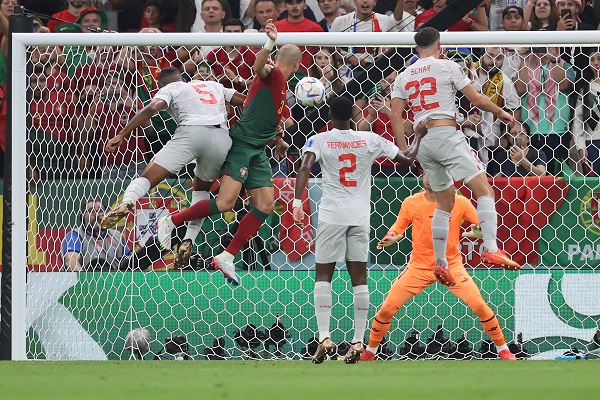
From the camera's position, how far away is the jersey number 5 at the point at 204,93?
34.3ft

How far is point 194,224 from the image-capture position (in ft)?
35.2

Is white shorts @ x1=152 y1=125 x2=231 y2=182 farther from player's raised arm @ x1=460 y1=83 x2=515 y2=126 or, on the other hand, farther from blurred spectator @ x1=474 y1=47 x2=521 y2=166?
blurred spectator @ x1=474 y1=47 x2=521 y2=166

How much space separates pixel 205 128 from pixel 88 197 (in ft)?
6.01

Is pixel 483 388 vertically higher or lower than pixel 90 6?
lower

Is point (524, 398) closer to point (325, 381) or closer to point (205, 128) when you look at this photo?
point (325, 381)

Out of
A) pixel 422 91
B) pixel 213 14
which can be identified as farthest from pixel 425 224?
pixel 213 14

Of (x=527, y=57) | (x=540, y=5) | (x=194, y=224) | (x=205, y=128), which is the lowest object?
(x=194, y=224)

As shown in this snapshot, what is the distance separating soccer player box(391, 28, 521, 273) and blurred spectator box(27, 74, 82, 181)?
→ 3929mm

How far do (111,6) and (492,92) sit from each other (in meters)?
5.36

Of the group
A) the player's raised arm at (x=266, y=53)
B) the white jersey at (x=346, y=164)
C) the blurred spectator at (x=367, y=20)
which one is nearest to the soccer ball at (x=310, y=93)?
the player's raised arm at (x=266, y=53)

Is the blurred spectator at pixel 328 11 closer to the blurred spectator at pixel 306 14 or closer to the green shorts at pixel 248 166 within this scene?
the blurred spectator at pixel 306 14

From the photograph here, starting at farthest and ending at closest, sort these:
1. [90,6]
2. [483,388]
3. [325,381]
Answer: [90,6] < [325,381] < [483,388]

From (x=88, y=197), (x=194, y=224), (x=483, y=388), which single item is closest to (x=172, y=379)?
(x=483, y=388)

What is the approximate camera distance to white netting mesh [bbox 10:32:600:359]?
37.5 ft
